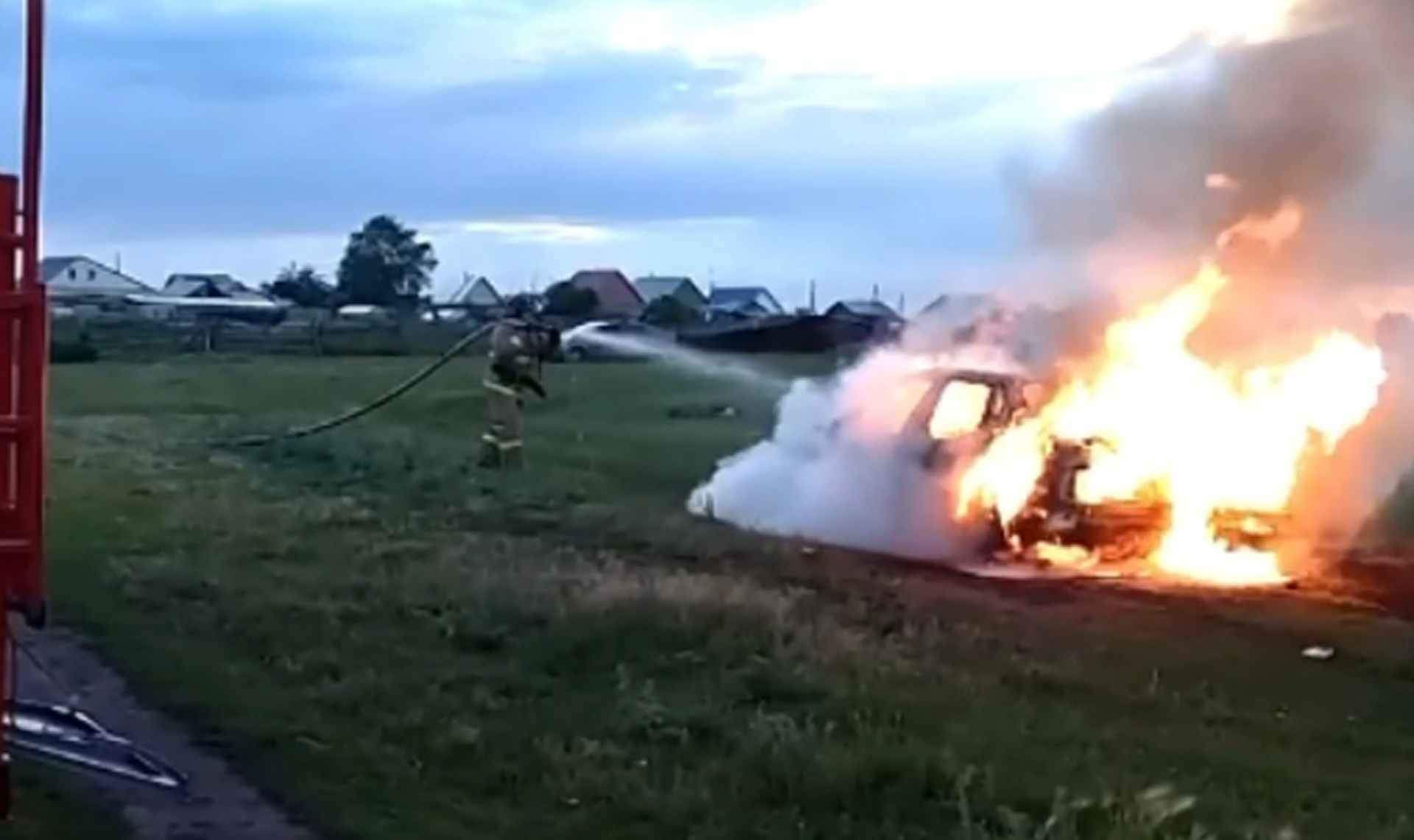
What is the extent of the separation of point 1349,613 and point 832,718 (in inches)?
266

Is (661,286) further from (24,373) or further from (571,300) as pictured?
(24,373)

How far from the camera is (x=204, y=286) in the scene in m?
112

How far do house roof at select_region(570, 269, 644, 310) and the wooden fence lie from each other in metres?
21.2

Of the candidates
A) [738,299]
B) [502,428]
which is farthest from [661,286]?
[502,428]

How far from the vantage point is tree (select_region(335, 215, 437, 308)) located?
97.5 meters

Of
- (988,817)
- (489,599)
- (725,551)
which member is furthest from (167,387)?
(988,817)

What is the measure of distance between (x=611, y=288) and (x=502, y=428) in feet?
237

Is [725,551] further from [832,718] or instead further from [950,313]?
[832,718]

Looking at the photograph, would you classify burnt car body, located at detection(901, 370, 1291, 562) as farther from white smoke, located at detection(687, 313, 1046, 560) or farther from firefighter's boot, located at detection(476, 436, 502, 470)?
firefighter's boot, located at detection(476, 436, 502, 470)

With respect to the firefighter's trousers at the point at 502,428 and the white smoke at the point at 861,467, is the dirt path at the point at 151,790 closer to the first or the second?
the white smoke at the point at 861,467

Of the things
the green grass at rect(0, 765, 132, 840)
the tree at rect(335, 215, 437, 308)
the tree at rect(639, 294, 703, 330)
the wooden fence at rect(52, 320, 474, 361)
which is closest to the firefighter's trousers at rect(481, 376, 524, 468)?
the green grass at rect(0, 765, 132, 840)

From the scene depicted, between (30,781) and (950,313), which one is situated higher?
(950,313)

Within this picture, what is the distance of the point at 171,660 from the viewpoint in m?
12.6

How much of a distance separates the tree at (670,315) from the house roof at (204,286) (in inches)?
1215
